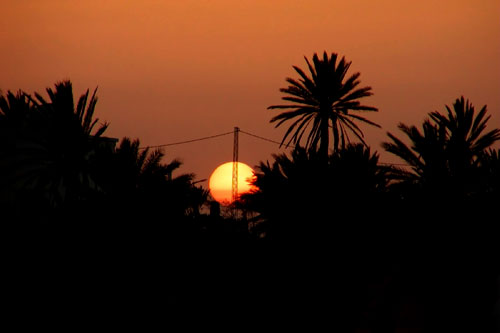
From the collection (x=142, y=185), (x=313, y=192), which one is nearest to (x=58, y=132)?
(x=142, y=185)

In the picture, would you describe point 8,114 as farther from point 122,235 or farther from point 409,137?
point 409,137

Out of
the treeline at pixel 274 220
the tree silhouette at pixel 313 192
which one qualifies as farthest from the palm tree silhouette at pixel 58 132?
the tree silhouette at pixel 313 192

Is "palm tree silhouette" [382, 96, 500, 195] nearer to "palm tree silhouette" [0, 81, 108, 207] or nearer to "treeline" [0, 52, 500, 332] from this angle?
"treeline" [0, 52, 500, 332]

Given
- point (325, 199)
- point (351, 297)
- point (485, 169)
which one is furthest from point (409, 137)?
point (351, 297)

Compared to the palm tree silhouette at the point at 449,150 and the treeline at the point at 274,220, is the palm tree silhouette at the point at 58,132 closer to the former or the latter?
the treeline at the point at 274,220

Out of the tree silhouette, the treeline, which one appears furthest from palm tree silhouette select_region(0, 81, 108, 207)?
the tree silhouette

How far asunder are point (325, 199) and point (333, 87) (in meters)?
21.8

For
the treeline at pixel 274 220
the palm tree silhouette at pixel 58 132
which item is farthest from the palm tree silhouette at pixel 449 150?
the palm tree silhouette at pixel 58 132

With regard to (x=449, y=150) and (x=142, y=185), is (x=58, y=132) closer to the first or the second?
(x=142, y=185)

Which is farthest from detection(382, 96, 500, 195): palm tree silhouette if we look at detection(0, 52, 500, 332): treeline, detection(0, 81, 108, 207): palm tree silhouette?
detection(0, 81, 108, 207): palm tree silhouette

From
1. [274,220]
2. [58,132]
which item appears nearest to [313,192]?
[274,220]

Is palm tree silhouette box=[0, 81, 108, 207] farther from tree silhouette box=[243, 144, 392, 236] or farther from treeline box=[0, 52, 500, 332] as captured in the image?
tree silhouette box=[243, 144, 392, 236]

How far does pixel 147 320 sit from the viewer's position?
27.1 meters

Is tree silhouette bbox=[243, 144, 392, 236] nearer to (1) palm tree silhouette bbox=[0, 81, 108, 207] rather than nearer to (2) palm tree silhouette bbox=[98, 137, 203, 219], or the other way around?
(2) palm tree silhouette bbox=[98, 137, 203, 219]
